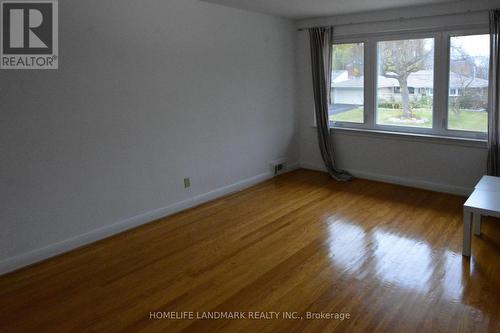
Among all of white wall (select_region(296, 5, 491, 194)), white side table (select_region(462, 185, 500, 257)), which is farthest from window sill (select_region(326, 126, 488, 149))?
white side table (select_region(462, 185, 500, 257))

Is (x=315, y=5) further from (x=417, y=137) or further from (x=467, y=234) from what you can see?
(x=467, y=234)

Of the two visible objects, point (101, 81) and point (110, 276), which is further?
point (101, 81)

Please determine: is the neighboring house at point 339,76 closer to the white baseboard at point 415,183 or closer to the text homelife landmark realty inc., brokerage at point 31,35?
the white baseboard at point 415,183

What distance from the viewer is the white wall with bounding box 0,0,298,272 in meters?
3.13

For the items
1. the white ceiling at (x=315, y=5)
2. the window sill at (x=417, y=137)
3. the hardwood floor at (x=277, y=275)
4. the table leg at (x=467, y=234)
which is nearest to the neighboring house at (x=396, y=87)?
the window sill at (x=417, y=137)

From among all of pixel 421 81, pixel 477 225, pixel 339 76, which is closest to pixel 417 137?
pixel 421 81

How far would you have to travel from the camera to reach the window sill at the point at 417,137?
4.63 metres

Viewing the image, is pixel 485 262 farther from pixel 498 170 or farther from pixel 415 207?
pixel 498 170

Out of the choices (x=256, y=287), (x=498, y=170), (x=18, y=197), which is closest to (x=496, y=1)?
(x=498, y=170)

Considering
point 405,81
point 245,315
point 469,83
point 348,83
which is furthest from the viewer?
point 348,83

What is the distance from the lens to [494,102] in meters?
4.33

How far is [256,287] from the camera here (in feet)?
9.24

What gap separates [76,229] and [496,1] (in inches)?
188

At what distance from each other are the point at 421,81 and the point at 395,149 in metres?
0.91
